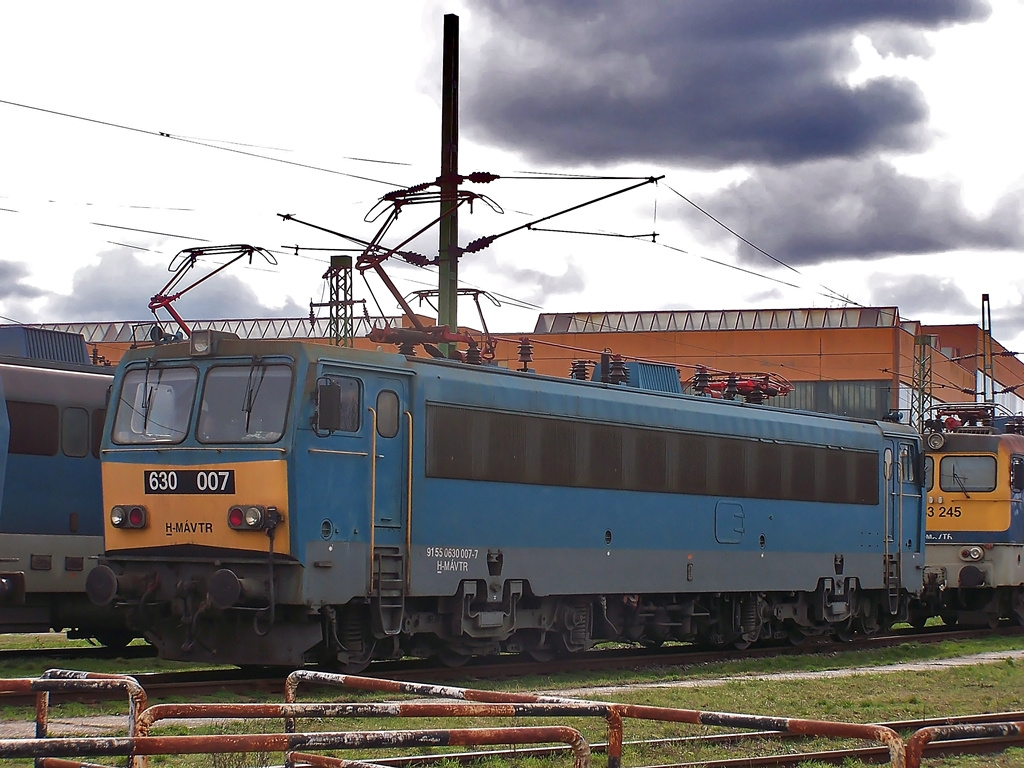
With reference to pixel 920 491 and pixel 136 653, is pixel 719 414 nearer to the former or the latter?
pixel 920 491

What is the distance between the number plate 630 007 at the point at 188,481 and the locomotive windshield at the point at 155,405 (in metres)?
0.39

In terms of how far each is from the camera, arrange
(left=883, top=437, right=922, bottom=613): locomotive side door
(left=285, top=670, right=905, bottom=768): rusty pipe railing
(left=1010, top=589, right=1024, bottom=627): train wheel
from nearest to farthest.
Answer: (left=285, top=670, right=905, bottom=768): rusty pipe railing < (left=883, top=437, right=922, bottom=613): locomotive side door < (left=1010, top=589, right=1024, bottom=627): train wheel

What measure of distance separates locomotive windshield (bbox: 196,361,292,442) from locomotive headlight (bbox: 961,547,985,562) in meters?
16.8

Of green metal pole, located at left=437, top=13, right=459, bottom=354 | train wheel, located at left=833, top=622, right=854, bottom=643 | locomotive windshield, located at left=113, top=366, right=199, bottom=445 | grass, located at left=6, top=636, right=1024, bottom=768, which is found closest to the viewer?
grass, located at left=6, top=636, right=1024, bottom=768

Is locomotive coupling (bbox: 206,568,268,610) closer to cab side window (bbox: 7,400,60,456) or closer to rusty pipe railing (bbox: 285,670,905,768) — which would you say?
cab side window (bbox: 7,400,60,456)

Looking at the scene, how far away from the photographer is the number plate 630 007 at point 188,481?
15203 mm

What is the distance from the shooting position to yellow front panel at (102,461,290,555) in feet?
48.8

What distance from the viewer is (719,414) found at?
68.5 feet

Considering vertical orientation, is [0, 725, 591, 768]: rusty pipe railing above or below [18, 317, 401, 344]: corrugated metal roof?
below

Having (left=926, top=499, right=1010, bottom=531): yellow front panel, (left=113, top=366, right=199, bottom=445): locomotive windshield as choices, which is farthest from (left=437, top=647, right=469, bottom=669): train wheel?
(left=926, top=499, right=1010, bottom=531): yellow front panel

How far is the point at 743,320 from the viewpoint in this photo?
73625 millimetres

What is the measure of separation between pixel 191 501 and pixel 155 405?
4.35 ft

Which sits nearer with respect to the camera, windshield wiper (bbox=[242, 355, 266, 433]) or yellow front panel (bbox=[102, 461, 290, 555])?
yellow front panel (bbox=[102, 461, 290, 555])

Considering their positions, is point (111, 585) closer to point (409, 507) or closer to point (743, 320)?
point (409, 507)
